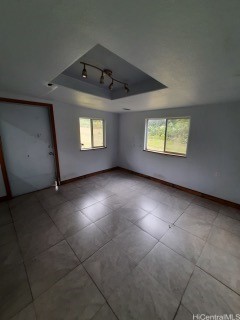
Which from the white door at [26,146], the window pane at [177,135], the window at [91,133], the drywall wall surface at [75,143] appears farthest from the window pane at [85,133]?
the window pane at [177,135]

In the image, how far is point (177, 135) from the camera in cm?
365

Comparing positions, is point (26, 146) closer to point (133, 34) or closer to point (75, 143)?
point (75, 143)

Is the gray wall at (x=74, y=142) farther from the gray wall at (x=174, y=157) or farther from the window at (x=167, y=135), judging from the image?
the window at (x=167, y=135)

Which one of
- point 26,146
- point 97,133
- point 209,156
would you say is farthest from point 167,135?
point 26,146

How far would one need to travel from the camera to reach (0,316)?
1.17 metres

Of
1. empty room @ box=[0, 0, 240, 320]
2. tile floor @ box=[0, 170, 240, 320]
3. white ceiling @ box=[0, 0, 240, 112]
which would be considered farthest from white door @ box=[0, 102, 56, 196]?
white ceiling @ box=[0, 0, 240, 112]

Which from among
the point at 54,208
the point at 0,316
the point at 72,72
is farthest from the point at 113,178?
the point at 0,316

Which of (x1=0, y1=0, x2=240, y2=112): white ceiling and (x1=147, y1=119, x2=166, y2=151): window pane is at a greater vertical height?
(x1=0, y1=0, x2=240, y2=112): white ceiling

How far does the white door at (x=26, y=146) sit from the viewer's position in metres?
2.88

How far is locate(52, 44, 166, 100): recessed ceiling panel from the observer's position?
1733 millimetres

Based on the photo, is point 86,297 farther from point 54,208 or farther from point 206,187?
point 206,187

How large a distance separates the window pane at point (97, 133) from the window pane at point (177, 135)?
89.2 inches

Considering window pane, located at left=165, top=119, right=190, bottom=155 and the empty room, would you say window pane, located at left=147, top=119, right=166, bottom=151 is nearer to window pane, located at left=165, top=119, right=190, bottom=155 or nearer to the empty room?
the empty room

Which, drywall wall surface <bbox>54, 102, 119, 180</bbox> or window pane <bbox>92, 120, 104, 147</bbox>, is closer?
drywall wall surface <bbox>54, 102, 119, 180</bbox>
